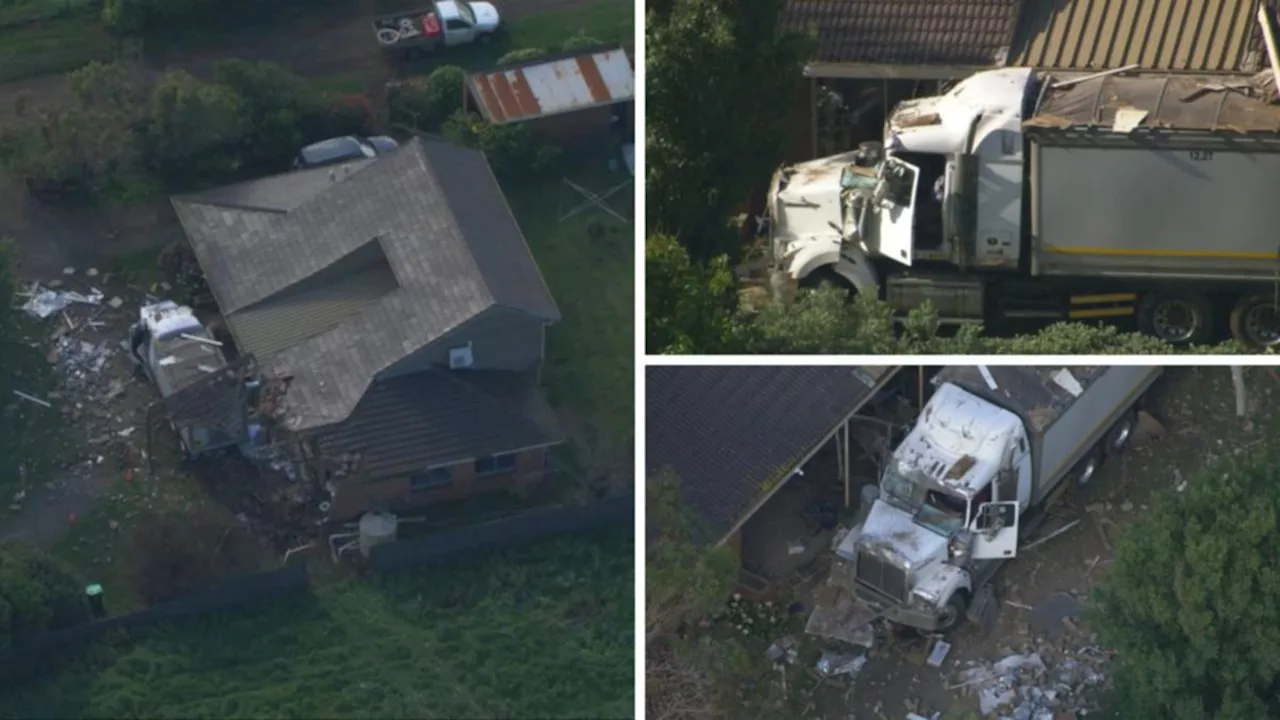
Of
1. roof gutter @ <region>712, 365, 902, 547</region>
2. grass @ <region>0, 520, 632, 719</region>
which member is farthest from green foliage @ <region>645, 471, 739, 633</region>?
grass @ <region>0, 520, 632, 719</region>

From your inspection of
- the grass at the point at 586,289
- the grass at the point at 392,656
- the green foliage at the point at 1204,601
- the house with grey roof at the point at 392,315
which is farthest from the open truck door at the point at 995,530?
the grass at the point at 586,289

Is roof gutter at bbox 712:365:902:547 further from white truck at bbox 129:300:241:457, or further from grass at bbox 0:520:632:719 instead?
white truck at bbox 129:300:241:457

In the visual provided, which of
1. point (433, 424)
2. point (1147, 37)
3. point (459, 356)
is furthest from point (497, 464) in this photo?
point (1147, 37)

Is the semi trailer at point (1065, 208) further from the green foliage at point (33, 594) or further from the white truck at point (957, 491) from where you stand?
the green foliage at point (33, 594)

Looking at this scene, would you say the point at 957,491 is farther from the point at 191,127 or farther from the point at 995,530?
the point at 191,127

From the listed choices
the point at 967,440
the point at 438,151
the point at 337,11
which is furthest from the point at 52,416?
the point at 967,440

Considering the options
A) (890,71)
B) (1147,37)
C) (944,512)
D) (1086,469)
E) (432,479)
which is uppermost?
(1147,37)
